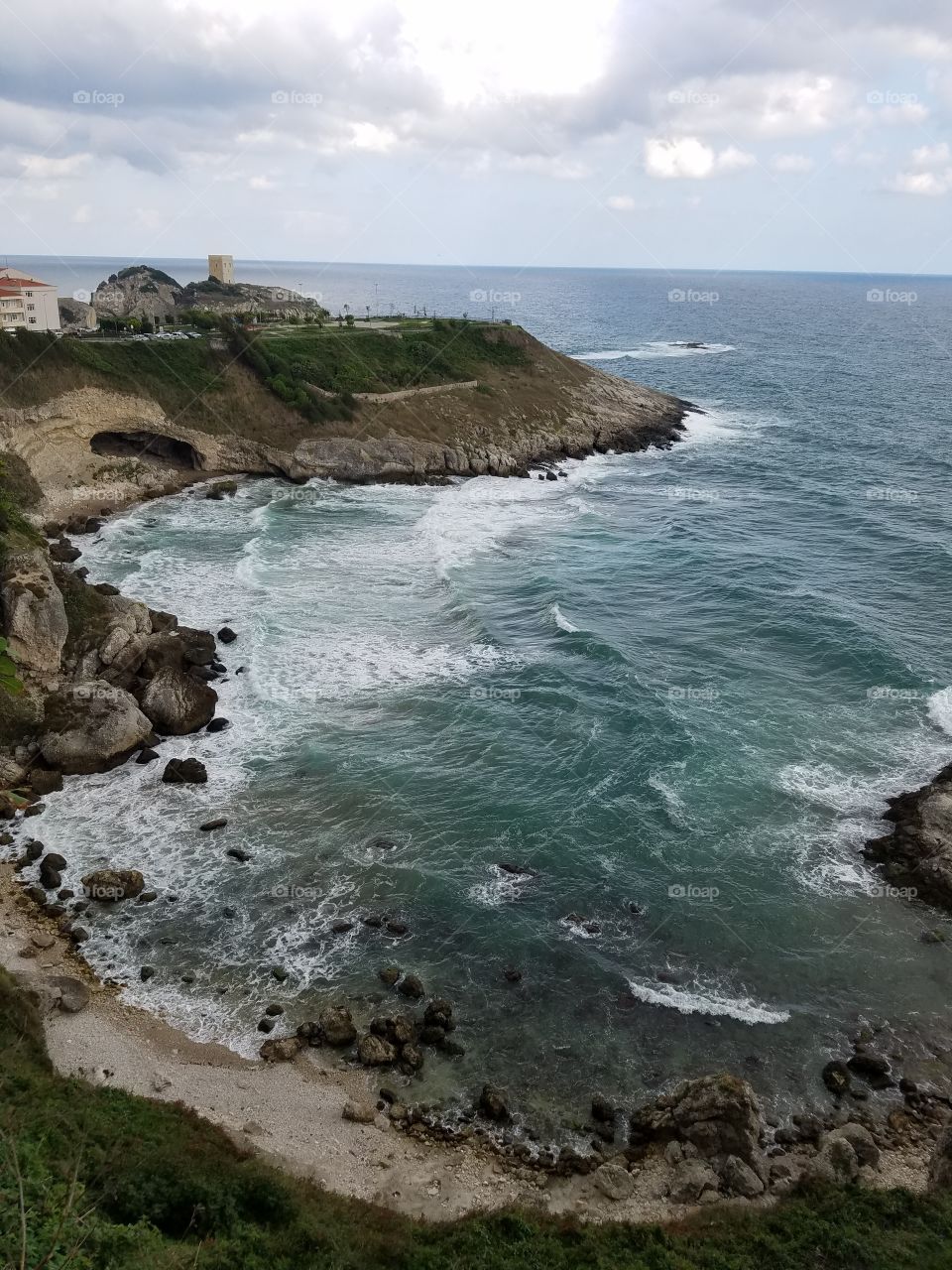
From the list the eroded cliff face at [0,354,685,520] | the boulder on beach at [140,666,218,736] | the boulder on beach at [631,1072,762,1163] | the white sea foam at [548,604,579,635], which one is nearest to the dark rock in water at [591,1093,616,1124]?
the boulder on beach at [631,1072,762,1163]

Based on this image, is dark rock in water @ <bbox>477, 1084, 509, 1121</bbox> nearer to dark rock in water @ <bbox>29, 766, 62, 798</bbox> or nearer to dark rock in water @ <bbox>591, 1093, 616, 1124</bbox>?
dark rock in water @ <bbox>591, 1093, 616, 1124</bbox>

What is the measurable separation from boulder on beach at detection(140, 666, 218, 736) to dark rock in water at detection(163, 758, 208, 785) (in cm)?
345

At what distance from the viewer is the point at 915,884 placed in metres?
30.1

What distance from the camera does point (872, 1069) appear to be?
23.9 m

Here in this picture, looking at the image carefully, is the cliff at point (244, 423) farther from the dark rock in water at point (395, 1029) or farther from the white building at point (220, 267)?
the white building at point (220, 267)

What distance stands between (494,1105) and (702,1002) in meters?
6.99

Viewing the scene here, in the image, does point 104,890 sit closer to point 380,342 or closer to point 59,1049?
point 59,1049

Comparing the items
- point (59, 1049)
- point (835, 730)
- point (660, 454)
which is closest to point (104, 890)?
point (59, 1049)

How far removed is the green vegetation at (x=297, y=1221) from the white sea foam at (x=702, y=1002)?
223 inches

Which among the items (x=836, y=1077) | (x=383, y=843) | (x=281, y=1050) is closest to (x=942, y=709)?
(x=836, y=1077)

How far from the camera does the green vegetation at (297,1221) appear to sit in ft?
53.4

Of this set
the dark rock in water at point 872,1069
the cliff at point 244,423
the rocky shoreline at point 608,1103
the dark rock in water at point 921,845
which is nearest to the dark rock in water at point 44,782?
the rocky shoreline at point 608,1103

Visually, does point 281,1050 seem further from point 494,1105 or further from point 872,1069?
point 872,1069

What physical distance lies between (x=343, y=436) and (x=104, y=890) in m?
53.8
